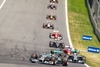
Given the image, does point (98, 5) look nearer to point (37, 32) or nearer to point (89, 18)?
point (89, 18)

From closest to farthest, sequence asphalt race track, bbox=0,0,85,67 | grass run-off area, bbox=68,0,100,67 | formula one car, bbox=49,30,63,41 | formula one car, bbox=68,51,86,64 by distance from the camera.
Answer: asphalt race track, bbox=0,0,85,67 < formula one car, bbox=68,51,86,64 < grass run-off area, bbox=68,0,100,67 < formula one car, bbox=49,30,63,41

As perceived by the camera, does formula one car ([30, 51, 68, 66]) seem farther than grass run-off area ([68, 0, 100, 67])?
No

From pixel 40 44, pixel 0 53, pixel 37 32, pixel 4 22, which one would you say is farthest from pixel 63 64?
pixel 4 22

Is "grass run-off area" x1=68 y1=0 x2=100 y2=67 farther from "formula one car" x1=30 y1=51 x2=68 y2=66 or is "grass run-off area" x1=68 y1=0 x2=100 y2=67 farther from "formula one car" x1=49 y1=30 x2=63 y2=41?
"formula one car" x1=30 y1=51 x2=68 y2=66

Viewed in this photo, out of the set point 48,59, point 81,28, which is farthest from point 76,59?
point 81,28

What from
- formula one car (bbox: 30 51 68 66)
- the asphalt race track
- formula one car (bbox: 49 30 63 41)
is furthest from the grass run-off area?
formula one car (bbox: 30 51 68 66)

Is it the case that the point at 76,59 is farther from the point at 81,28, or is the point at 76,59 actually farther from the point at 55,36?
the point at 81,28

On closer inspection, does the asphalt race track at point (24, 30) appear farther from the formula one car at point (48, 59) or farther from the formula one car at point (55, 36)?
the formula one car at point (48, 59)
